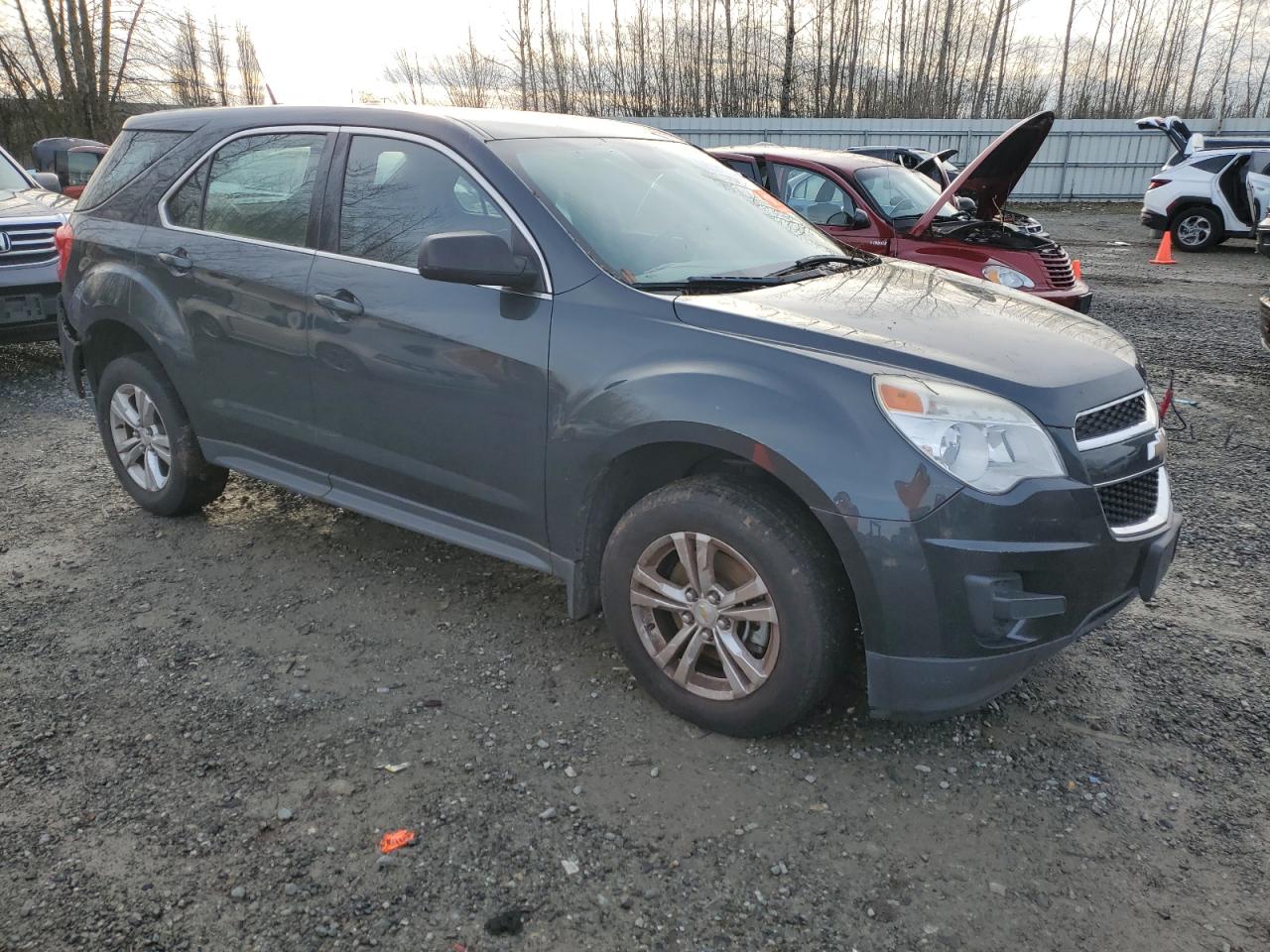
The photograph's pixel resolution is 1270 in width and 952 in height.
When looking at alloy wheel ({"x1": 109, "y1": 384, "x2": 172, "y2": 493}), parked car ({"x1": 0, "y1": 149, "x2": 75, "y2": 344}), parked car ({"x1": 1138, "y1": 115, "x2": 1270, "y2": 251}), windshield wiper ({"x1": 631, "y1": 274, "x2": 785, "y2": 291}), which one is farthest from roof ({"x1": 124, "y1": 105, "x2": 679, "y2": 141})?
parked car ({"x1": 1138, "y1": 115, "x2": 1270, "y2": 251})

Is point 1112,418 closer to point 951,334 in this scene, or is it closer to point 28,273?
point 951,334

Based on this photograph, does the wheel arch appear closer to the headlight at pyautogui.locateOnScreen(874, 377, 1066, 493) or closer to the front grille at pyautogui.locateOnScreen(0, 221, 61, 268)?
the headlight at pyautogui.locateOnScreen(874, 377, 1066, 493)

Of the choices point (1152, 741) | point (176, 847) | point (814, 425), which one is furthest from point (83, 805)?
point (1152, 741)

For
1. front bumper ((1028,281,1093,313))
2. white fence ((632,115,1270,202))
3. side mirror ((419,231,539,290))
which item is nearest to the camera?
side mirror ((419,231,539,290))

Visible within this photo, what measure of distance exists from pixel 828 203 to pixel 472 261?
593cm

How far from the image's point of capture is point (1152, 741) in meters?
2.99

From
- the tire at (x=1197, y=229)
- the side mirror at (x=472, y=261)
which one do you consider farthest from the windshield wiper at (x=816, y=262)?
the tire at (x=1197, y=229)

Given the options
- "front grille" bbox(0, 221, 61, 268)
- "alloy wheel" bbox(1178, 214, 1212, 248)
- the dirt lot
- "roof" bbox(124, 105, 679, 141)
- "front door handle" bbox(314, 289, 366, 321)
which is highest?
"roof" bbox(124, 105, 679, 141)

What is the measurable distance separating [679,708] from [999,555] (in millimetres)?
1096

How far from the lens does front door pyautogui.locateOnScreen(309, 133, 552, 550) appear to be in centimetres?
315

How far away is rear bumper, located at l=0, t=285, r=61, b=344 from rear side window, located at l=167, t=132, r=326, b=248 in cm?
380

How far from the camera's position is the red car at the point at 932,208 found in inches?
295

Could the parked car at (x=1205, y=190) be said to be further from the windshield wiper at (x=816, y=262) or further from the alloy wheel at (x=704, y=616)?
the alloy wheel at (x=704, y=616)

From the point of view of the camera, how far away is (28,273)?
280 inches
